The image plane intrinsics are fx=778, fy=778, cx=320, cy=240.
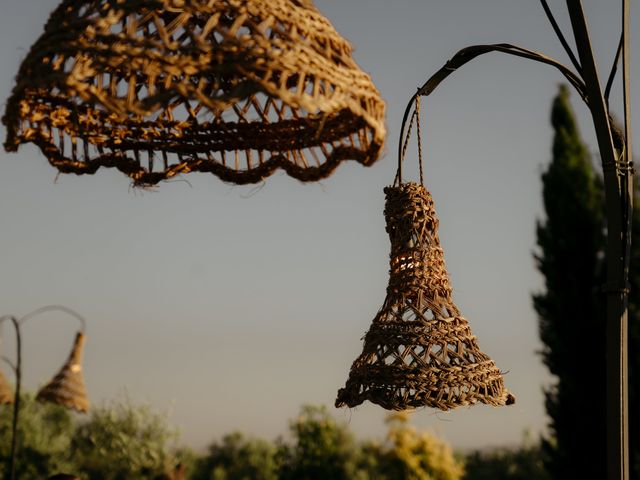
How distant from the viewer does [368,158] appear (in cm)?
122

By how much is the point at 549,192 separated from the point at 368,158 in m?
5.15

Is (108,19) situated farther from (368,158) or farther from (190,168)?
(190,168)

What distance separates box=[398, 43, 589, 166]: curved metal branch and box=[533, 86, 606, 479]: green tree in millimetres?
4499

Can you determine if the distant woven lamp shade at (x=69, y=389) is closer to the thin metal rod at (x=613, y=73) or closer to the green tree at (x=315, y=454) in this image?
the green tree at (x=315, y=454)

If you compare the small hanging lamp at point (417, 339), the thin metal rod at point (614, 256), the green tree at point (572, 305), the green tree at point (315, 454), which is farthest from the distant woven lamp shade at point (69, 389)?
the thin metal rod at point (614, 256)

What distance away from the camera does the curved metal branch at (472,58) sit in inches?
59.7

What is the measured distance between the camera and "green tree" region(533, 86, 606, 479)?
5.67m

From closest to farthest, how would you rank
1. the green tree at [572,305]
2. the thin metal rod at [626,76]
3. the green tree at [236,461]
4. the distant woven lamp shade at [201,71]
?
the distant woven lamp shade at [201,71] → the thin metal rod at [626,76] → the green tree at [572,305] → the green tree at [236,461]

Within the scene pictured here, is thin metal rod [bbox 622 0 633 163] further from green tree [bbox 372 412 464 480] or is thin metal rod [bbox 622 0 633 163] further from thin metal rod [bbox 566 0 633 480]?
green tree [bbox 372 412 464 480]

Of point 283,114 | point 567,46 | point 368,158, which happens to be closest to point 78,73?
point 368,158

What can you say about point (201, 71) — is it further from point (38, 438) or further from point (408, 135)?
point (38, 438)

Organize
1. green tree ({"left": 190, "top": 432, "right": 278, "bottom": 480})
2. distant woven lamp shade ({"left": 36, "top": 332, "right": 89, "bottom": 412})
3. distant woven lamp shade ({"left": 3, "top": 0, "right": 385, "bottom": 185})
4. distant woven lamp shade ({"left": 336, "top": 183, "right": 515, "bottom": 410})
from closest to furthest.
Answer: distant woven lamp shade ({"left": 3, "top": 0, "right": 385, "bottom": 185}) → distant woven lamp shade ({"left": 336, "top": 183, "right": 515, "bottom": 410}) → distant woven lamp shade ({"left": 36, "top": 332, "right": 89, "bottom": 412}) → green tree ({"left": 190, "top": 432, "right": 278, "bottom": 480})

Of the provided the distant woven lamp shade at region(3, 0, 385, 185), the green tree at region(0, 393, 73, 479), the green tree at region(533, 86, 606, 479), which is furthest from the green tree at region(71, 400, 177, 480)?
the distant woven lamp shade at region(3, 0, 385, 185)

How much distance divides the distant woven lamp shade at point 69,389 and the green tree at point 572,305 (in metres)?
3.36
